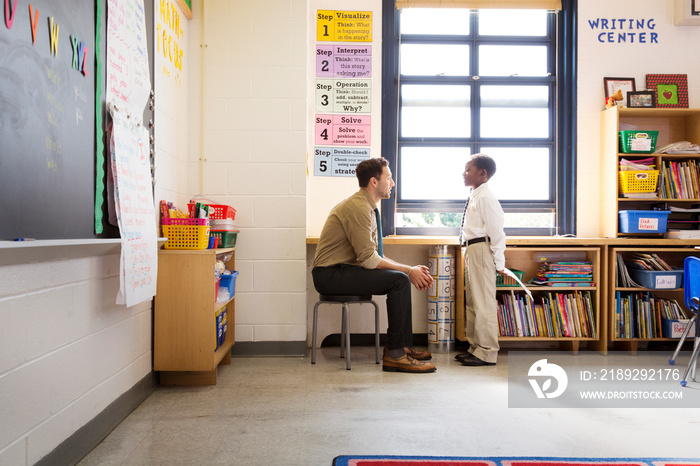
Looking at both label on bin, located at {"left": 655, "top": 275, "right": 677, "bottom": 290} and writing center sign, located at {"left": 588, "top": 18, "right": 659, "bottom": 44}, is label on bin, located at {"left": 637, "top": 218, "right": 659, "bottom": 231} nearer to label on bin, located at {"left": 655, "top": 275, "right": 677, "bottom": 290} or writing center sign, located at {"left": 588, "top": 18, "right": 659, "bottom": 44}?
label on bin, located at {"left": 655, "top": 275, "right": 677, "bottom": 290}

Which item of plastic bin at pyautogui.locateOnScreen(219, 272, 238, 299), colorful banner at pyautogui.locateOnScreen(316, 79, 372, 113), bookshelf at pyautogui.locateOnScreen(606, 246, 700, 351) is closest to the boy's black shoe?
bookshelf at pyautogui.locateOnScreen(606, 246, 700, 351)

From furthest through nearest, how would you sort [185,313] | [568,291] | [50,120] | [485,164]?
[568,291], [485,164], [185,313], [50,120]

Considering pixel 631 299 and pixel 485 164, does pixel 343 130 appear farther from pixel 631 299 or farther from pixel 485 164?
pixel 631 299

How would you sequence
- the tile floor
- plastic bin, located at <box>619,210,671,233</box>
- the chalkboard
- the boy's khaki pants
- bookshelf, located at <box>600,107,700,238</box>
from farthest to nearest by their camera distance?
bookshelf, located at <box>600,107,700,238</box> < plastic bin, located at <box>619,210,671,233</box> < the boy's khaki pants < the tile floor < the chalkboard

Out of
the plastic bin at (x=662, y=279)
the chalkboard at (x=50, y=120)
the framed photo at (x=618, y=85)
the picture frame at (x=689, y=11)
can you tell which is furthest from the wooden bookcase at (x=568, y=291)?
the chalkboard at (x=50, y=120)

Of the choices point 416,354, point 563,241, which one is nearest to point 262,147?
point 416,354

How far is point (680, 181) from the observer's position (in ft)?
12.6

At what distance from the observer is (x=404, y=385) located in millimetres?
2889

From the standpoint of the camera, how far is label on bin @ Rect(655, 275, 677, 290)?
3604 millimetres

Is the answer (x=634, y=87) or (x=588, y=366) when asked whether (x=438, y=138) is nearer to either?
(x=634, y=87)

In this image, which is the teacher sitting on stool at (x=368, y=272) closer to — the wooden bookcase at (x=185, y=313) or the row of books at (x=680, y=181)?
the wooden bookcase at (x=185, y=313)

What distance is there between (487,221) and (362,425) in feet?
5.56

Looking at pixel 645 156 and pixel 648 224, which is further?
pixel 645 156

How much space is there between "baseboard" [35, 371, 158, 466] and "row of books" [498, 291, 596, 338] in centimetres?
241
